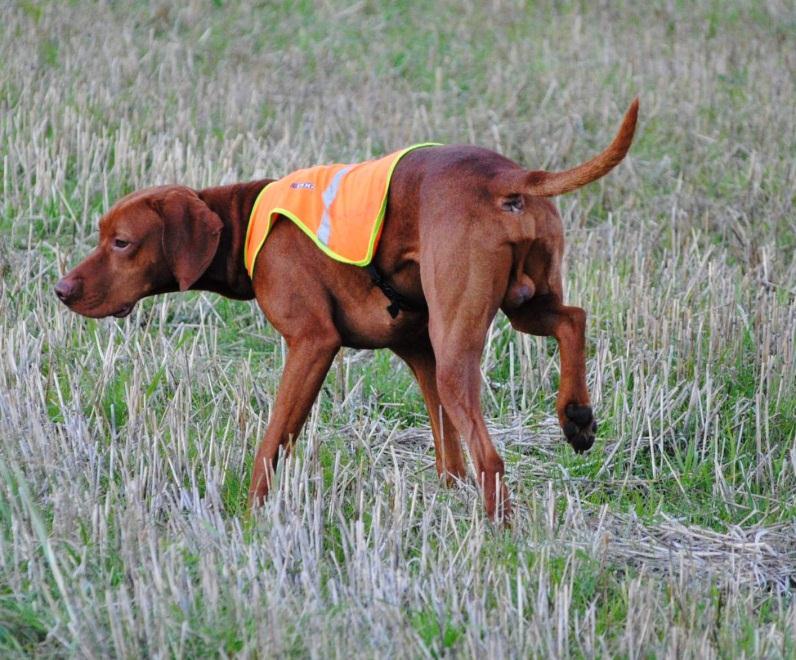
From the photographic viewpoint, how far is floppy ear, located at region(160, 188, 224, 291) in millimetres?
5129

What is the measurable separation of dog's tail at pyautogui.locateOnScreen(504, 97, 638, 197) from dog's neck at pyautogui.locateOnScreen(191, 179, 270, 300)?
3.98 feet

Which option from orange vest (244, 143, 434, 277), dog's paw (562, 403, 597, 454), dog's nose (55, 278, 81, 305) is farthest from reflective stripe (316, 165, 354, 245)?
dog's paw (562, 403, 597, 454)

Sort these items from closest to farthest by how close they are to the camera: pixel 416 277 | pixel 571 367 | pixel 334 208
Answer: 1. pixel 571 367
2. pixel 416 277
3. pixel 334 208

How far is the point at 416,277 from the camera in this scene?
4.88 m

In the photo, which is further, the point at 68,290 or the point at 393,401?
the point at 393,401

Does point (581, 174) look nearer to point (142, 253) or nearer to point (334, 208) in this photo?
point (334, 208)

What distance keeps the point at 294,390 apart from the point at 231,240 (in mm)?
709

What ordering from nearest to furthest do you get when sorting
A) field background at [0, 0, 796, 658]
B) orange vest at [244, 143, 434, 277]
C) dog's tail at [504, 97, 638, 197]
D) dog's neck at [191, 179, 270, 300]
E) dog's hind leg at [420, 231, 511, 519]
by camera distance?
1. field background at [0, 0, 796, 658]
2. dog's tail at [504, 97, 638, 197]
3. dog's hind leg at [420, 231, 511, 519]
4. orange vest at [244, 143, 434, 277]
5. dog's neck at [191, 179, 270, 300]

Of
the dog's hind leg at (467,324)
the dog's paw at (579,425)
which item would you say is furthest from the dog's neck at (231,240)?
the dog's paw at (579,425)

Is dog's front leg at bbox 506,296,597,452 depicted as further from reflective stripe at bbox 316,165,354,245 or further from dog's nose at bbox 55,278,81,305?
dog's nose at bbox 55,278,81,305

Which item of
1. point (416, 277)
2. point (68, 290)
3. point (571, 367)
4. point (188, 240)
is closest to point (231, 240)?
point (188, 240)

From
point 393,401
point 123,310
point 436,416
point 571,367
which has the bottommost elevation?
point 393,401

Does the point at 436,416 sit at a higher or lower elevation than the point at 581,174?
lower

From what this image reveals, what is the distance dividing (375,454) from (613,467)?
0.99 metres
